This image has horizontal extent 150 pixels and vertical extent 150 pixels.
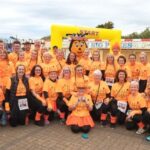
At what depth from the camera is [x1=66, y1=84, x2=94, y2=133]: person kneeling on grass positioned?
6.16 meters

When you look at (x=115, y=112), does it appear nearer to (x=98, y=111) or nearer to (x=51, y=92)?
(x=98, y=111)

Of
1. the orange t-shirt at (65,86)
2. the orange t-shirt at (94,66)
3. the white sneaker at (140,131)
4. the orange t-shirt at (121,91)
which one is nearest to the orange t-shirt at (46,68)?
the orange t-shirt at (65,86)

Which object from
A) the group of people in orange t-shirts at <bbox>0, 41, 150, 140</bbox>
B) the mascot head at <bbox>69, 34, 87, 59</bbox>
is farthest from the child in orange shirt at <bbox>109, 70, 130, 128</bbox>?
the mascot head at <bbox>69, 34, 87, 59</bbox>

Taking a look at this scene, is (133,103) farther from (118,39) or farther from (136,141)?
(118,39)

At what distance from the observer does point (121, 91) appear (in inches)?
263

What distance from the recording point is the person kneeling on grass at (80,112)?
6156mm

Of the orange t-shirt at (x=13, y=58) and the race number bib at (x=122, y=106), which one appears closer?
the race number bib at (x=122, y=106)

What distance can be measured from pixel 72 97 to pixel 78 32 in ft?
13.1

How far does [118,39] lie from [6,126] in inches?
225

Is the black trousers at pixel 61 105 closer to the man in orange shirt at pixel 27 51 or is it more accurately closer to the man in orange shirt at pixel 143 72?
the man in orange shirt at pixel 27 51

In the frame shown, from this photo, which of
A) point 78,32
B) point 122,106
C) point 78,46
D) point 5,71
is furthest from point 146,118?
point 78,32

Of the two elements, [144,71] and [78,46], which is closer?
[144,71]

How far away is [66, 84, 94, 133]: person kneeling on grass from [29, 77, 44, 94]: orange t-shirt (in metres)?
0.90

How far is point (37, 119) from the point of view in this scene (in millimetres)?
6648
